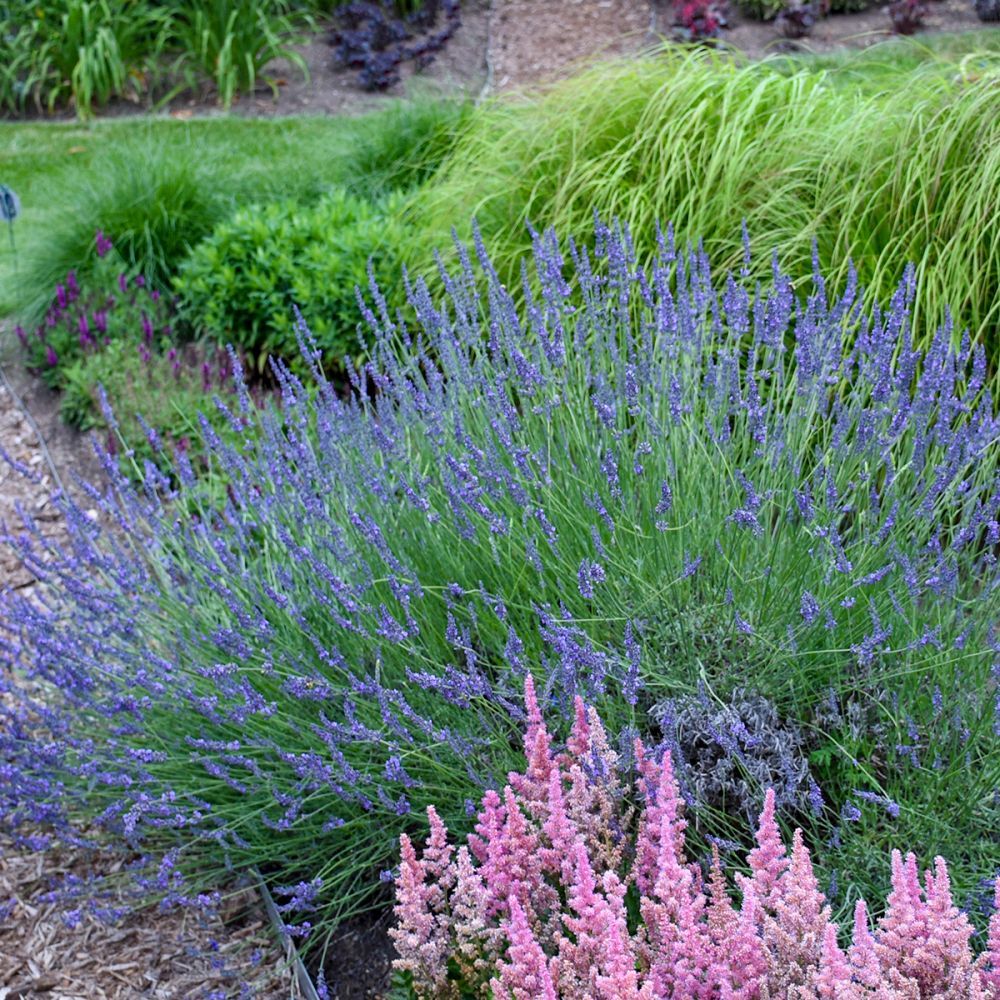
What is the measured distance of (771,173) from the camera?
4691 mm

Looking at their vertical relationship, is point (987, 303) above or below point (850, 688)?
above

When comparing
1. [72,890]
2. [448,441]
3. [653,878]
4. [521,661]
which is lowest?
[72,890]

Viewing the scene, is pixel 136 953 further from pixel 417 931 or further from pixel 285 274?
pixel 285 274

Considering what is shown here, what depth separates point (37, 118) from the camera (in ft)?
34.9

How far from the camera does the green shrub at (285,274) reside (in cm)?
550

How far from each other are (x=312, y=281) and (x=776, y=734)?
3671 mm

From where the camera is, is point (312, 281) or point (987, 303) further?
point (312, 281)

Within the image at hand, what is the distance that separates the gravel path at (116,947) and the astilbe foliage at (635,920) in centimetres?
78

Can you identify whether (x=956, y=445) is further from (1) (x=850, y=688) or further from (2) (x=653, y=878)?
(2) (x=653, y=878)

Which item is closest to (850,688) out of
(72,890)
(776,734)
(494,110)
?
(776,734)

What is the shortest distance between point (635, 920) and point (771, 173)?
10.6 ft

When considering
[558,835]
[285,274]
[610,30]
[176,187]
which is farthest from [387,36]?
[558,835]

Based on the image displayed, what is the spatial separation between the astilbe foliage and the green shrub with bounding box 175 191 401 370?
3.51 m

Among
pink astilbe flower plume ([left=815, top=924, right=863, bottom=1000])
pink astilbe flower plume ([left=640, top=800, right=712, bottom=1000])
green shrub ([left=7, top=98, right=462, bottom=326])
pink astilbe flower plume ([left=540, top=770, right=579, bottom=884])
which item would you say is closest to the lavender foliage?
pink astilbe flower plume ([left=540, top=770, right=579, bottom=884])
